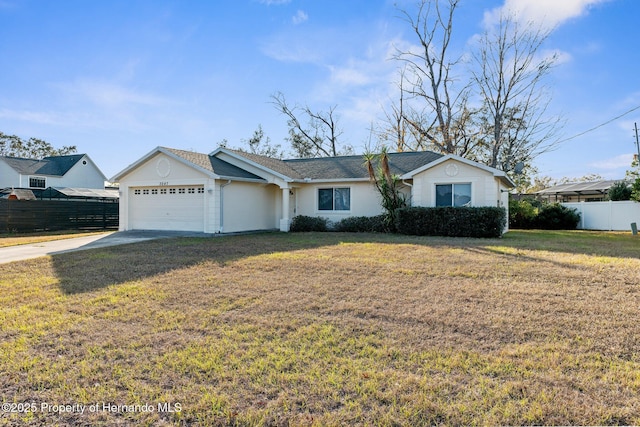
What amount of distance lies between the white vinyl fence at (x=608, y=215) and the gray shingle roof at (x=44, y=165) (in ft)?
140

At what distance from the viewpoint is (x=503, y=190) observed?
18359mm

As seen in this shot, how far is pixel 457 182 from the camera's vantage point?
15891 millimetres

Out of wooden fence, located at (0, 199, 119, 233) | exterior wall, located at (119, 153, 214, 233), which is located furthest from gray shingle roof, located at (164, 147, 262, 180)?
wooden fence, located at (0, 199, 119, 233)

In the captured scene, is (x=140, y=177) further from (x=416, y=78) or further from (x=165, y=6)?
(x=416, y=78)

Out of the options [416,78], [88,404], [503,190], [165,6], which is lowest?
[88,404]

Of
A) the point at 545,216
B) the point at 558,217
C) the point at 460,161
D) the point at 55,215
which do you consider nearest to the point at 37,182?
the point at 55,215

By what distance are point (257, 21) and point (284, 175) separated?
636 cm

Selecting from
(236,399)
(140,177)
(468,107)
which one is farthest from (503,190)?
(236,399)

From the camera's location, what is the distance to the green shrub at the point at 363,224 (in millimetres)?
16625

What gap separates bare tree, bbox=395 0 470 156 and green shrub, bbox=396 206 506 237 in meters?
14.9

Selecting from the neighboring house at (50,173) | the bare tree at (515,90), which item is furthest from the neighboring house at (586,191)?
the neighboring house at (50,173)

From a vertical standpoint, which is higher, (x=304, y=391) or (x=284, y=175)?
(x=284, y=175)

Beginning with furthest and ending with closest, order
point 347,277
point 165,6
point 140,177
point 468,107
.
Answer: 1. point 468,107
2. point 140,177
3. point 165,6
4. point 347,277

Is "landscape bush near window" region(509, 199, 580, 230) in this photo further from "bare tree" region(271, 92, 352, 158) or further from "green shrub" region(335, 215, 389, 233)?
"bare tree" region(271, 92, 352, 158)
